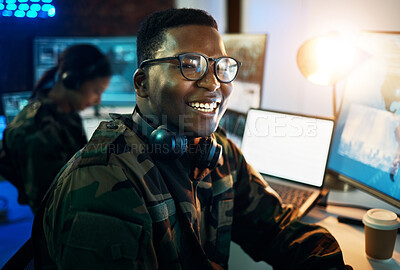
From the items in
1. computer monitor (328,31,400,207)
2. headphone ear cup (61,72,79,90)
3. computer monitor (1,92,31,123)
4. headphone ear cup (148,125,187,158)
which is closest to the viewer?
headphone ear cup (148,125,187,158)

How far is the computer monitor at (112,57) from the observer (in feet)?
6.77

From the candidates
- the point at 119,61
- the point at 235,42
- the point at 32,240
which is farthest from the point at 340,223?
the point at 119,61

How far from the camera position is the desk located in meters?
1.01

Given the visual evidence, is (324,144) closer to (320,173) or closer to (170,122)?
(320,173)

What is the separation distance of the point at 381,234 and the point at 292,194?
0.37m

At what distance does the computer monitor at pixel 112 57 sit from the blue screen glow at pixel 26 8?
51cm

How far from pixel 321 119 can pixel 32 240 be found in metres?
0.99

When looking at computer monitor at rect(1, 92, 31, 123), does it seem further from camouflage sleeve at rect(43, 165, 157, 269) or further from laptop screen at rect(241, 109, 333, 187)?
camouflage sleeve at rect(43, 165, 157, 269)

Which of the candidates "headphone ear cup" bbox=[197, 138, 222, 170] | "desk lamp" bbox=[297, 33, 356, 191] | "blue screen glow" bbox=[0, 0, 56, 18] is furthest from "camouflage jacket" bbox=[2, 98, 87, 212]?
"desk lamp" bbox=[297, 33, 356, 191]

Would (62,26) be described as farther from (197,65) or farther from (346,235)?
(346,235)

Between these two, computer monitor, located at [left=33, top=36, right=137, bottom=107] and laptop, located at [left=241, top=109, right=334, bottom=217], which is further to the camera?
computer monitor, located at [left=33, top=36, right=137, bottom=107]

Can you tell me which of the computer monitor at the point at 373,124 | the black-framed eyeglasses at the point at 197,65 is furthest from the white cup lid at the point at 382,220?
the black-framed eyeglasses at the point at 197,65

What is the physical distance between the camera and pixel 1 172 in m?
1.74

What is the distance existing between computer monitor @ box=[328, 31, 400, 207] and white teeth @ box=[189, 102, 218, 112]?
2.00ft
